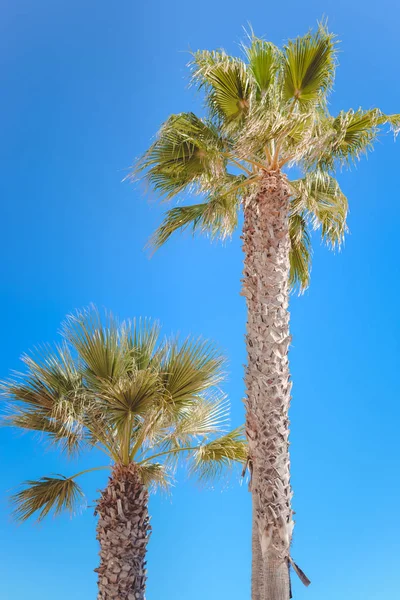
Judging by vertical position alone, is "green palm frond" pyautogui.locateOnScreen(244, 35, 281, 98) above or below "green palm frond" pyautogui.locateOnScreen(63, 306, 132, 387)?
above

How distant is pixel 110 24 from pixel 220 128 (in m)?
8.67

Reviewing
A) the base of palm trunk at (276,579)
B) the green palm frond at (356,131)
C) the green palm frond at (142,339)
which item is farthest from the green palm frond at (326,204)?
the base of palm trunk at (276,579)

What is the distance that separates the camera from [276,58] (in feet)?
28.9

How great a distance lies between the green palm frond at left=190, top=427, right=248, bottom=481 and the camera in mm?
9492

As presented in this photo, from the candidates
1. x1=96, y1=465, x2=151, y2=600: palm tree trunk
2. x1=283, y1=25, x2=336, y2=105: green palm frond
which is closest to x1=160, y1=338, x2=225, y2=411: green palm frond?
x1=96, y1=465, x2=151, y2=600: palm tree trunk

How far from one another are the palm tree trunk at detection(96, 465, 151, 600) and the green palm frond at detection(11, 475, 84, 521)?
50 centimetres

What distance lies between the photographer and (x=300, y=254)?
10.3 meters

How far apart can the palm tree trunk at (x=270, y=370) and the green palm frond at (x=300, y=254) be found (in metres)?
1.52

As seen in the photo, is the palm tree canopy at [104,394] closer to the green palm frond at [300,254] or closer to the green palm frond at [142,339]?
the green palm frond at [142,339]

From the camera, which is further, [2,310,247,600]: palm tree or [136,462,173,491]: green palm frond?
[136,462,173,491]: green palm frond

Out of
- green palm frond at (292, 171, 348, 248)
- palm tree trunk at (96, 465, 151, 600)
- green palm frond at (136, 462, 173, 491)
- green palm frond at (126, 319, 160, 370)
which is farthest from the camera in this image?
green palm frond at (136, 462, 173, 491)

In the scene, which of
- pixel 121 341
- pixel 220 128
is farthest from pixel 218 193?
pixel 121 341

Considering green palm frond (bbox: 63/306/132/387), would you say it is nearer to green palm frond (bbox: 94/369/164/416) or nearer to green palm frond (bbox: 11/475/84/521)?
green palm frond (bbox: 94/369/164/416)

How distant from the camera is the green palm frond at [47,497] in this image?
8938mm
